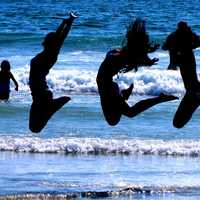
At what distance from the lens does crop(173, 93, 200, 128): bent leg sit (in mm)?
15617

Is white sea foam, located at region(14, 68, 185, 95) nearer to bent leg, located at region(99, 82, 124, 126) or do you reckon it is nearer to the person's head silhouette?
bent leg, located at region(99, 82, 124, 126)

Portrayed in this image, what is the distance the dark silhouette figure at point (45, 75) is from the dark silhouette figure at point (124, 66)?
568mm

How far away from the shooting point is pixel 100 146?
2923cm

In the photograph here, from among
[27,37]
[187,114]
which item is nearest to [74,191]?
[187,114]

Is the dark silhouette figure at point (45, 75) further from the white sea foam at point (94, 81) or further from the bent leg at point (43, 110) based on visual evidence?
the white sea foam at point (94, 81)

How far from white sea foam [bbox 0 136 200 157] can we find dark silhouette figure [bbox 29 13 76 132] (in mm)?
12917

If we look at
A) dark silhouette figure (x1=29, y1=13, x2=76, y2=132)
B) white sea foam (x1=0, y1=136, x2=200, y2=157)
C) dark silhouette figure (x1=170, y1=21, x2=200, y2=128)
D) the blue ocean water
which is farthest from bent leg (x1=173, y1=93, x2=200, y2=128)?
white sea foam (x1=0, y1=136, x2=200, y2=157)

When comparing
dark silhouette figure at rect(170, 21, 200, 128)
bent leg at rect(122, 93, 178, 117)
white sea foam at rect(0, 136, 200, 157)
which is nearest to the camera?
dark silhouette figure at rect(170, 21, 200, 128)

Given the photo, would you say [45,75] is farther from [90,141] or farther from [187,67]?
[90,141]

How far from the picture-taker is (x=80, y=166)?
1043 inches

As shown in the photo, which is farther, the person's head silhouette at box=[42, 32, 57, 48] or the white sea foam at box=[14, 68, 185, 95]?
the white sea foam at box=[14, 68, 185, 95]

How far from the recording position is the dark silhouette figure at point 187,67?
14.2 metres

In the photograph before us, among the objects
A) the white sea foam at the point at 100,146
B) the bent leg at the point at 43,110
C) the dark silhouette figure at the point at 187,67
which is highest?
the dark silhouette figure at the point at 187,67

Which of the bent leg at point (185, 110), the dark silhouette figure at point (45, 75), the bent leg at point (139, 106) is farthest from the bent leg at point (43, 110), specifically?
the bent leg at point (185, 110)
